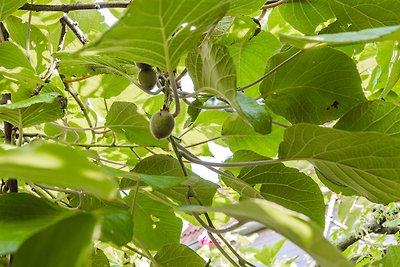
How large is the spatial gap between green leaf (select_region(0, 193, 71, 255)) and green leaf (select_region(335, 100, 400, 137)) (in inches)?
12.5

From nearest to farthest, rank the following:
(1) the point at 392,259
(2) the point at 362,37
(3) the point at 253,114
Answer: (2) the point at 362,37
(3) the point at 253,114
(1) the point at 392,259

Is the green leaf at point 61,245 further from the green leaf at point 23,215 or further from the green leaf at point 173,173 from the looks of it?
the green leaf at point 173,173

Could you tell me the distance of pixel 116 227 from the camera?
347 mm

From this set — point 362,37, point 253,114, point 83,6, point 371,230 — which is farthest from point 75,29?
point 371,230

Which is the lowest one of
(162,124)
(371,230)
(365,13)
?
(371,230)

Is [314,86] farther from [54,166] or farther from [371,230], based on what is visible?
[371,230]

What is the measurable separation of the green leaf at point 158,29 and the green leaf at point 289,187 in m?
0.23

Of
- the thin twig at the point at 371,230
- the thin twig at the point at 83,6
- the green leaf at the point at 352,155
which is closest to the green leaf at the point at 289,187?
the green leaf at the point at 352,155

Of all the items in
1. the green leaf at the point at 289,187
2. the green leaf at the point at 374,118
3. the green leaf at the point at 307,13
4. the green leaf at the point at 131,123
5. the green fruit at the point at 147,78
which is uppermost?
the green leaf at the point at 307,13

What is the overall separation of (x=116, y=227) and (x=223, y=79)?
18 cm

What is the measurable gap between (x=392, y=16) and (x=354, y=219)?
107cm

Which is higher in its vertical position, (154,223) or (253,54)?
(253,54)

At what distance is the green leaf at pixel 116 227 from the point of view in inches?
13.5

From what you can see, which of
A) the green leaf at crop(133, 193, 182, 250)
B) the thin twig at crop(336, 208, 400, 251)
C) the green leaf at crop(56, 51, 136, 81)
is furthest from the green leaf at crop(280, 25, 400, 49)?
the thin twig at crop(336, 208, 400, 251)
